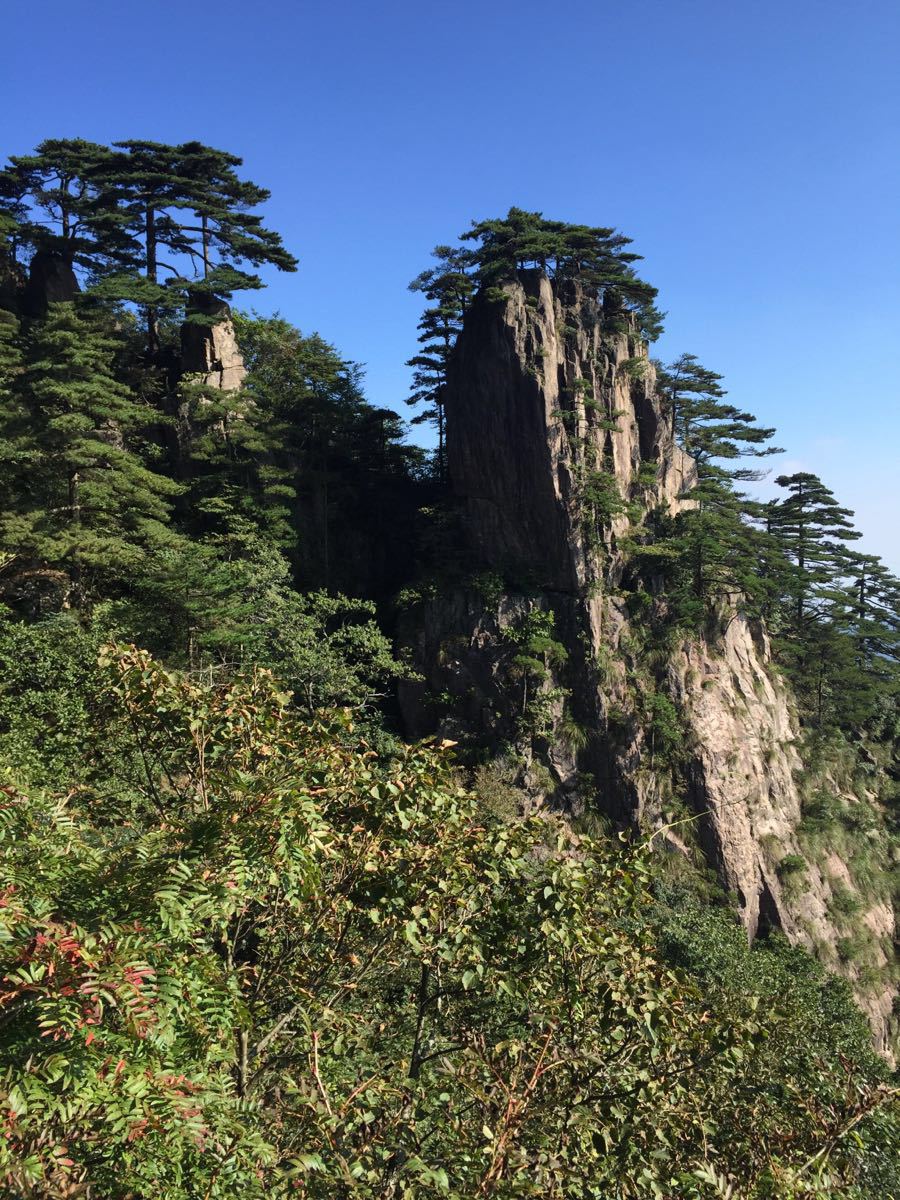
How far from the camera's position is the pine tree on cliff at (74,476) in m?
17.3

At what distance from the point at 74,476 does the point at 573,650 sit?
15770 millimetres

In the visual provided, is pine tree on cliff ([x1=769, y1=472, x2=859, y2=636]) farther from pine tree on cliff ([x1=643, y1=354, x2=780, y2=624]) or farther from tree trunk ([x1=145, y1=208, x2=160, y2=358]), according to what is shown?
tree trunk ([x1=145, y1=208, x2=160, y2=358])

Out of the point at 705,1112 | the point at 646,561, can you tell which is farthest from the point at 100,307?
the point at 705,1112

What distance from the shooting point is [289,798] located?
361 centimetres

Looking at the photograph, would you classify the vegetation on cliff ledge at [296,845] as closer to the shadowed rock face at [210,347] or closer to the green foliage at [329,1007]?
the green foliage at [329,1007]

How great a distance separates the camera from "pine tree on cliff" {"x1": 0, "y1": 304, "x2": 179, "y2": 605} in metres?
17.3

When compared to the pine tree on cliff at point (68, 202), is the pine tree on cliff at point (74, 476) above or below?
below

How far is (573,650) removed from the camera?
77.7 feet

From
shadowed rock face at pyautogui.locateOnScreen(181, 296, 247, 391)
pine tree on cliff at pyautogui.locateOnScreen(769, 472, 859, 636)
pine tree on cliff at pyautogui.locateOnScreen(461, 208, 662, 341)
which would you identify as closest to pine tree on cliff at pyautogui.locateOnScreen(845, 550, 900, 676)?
pine tree on cliff at pyautogui.locateOnScreen(769, 472, 859, 636)

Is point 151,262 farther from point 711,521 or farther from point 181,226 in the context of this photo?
point 711,521

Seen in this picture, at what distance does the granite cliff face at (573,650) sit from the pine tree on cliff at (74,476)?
940cm

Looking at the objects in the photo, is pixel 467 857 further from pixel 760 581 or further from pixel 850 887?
pixel 850 887

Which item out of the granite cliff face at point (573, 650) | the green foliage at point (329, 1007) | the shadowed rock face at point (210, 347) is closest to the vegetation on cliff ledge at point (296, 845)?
Answer: the green foliage at point (329, 1007)

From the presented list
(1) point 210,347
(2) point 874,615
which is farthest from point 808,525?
(1) point 210,347
